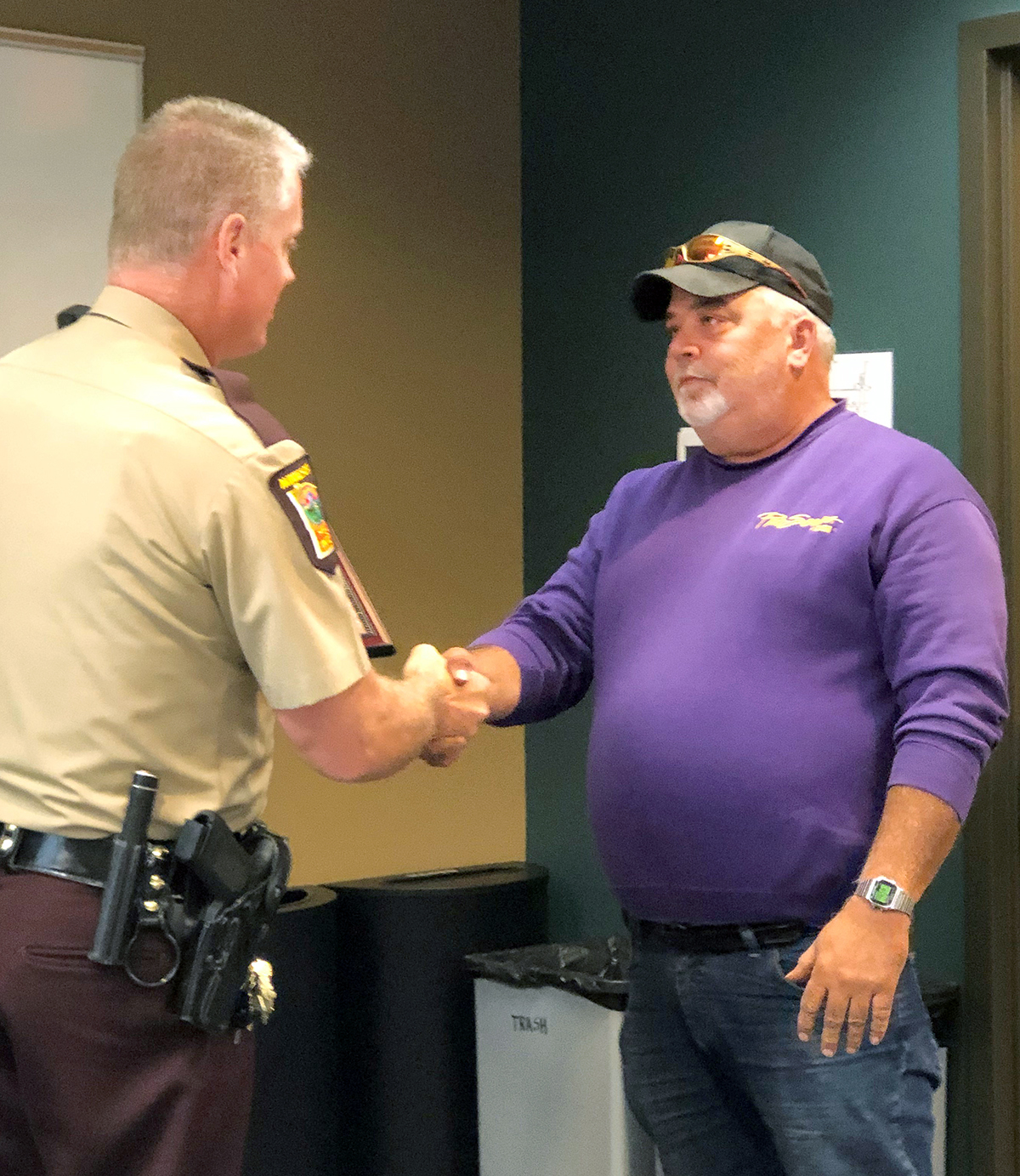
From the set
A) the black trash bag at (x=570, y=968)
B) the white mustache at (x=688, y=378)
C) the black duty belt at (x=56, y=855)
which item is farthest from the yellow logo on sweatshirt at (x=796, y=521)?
the black trash bag at (x=570, y=968)

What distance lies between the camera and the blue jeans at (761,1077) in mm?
1993

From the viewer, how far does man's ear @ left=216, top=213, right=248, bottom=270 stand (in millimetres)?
1997

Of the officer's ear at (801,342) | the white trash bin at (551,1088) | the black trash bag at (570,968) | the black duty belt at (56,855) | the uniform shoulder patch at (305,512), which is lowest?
the white trash bin at (551,1088)

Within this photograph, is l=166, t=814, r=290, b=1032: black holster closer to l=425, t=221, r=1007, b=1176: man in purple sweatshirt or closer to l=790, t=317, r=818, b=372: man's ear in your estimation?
l=425, t=221, r=1007, b=1176: man in purple sweatshirt

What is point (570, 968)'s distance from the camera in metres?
3.21

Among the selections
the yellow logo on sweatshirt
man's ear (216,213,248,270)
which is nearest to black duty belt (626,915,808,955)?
the yellow logo on sweatshirt

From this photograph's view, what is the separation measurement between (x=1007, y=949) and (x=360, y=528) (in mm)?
1631

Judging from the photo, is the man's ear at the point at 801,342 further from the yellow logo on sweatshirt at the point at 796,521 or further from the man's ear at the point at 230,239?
the man's ear at the point at 230,239

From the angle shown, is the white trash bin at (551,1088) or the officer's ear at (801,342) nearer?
the officer's ear at (801,342)

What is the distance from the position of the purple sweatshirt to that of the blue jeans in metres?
0.08

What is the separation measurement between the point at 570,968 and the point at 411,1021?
422 millimetres

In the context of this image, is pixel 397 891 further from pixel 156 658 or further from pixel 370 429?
pixel 156 658

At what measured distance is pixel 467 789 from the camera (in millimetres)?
3854

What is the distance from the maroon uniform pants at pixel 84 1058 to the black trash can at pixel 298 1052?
134cm
